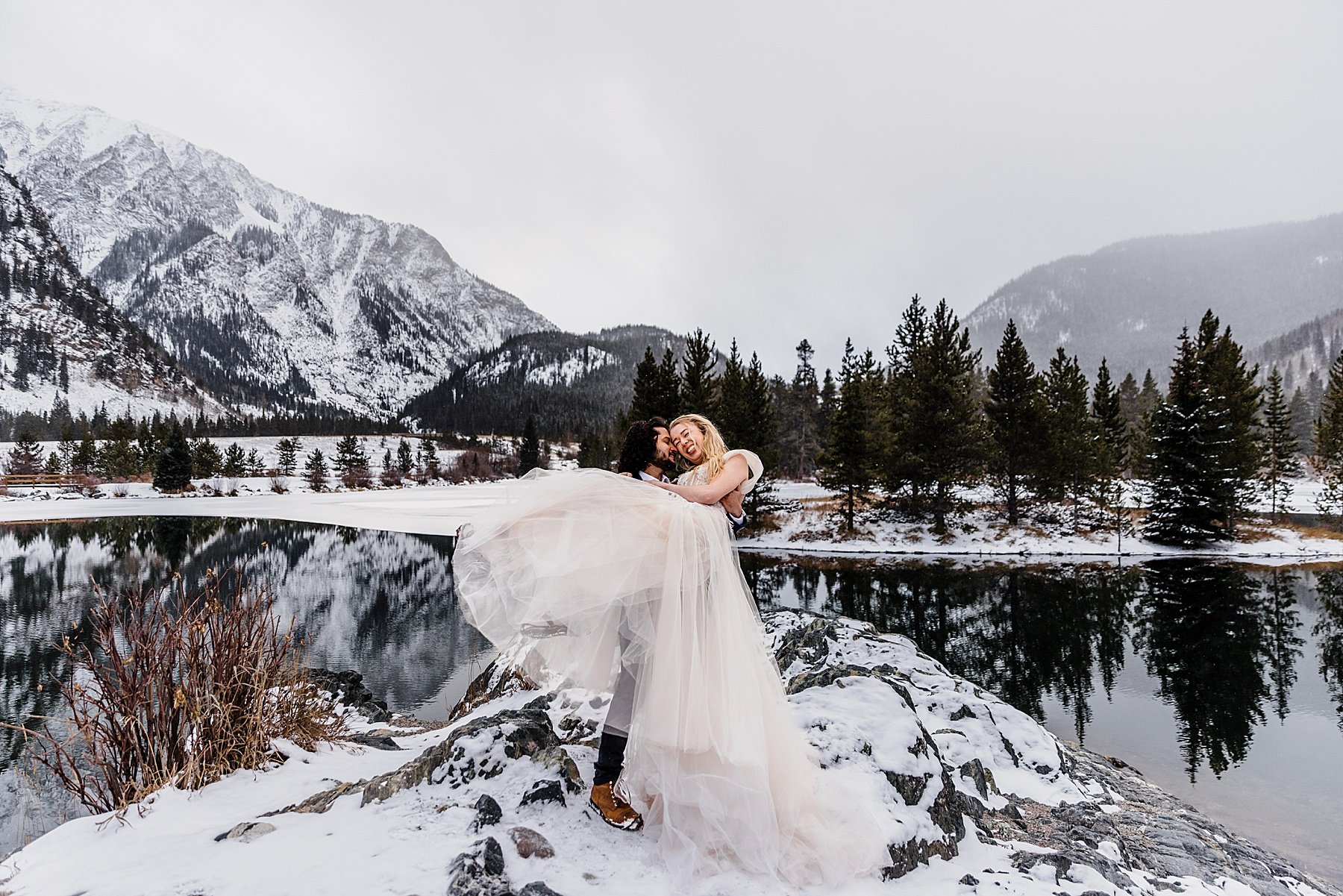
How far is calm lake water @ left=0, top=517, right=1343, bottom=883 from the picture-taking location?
6.53 m

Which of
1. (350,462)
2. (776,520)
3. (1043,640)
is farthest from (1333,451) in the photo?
(350,462)

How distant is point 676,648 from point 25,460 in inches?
3421

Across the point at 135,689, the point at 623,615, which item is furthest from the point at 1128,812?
the point at 135,689

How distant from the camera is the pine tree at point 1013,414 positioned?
25.6 metres

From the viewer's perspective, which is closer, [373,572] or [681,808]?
[681,808]

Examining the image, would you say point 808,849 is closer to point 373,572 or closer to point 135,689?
point 135,689

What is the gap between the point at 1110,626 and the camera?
41.3ft

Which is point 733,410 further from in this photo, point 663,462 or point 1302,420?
point 1302,420

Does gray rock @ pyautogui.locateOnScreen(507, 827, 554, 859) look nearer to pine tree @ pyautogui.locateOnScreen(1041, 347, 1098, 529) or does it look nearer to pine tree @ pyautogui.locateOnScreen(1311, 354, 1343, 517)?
pine tree @ pyautogui.locateOnScreen(1041, 347, 1098, 529)

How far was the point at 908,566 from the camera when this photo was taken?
21391 mm

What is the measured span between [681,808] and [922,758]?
185 centimetres

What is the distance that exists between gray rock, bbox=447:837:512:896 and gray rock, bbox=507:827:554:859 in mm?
110

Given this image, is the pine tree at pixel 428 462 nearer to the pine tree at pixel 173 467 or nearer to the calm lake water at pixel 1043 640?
the pine tree at pixel 173 467

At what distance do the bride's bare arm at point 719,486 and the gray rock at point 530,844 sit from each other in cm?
166
